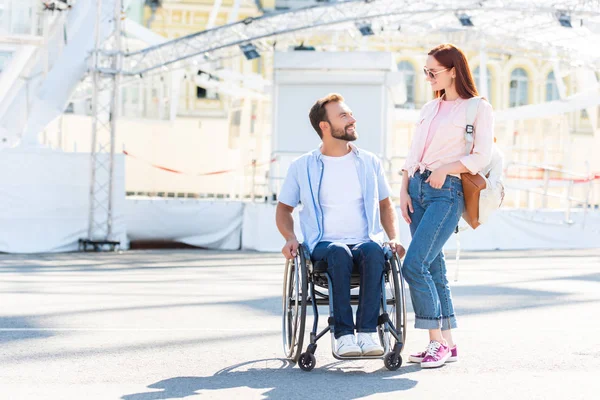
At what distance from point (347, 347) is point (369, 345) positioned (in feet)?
0.34

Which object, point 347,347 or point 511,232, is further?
point 511,232

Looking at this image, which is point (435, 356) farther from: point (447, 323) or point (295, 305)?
point (295, 305)

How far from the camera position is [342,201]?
592 cm

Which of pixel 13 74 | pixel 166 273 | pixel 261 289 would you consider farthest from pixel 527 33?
pixel 261 289

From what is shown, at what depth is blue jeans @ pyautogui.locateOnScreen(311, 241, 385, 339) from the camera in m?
5.49

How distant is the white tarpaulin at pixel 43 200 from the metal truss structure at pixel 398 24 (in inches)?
80.0

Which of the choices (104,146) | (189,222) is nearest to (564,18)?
(189,222)

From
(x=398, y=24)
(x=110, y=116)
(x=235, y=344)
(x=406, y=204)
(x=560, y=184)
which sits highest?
(x=398, y=24)

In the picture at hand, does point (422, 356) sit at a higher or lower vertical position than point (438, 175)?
lower

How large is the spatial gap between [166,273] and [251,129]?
22956 mm

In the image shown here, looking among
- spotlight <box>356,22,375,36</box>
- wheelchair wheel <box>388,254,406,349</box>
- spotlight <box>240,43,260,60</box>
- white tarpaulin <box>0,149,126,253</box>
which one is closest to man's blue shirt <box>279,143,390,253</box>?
wheelchair wheel <box>388,254,406,349</box>

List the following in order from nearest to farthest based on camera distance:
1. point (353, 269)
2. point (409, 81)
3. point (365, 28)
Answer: point (353, 269), point (365, 28), point (409, 81)

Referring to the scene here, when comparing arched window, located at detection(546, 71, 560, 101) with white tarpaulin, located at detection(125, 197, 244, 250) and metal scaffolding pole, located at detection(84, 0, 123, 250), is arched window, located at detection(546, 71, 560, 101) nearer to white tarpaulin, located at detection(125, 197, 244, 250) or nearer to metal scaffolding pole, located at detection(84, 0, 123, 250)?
white tarpaulin, located at detection(125, 197, 244, 250)

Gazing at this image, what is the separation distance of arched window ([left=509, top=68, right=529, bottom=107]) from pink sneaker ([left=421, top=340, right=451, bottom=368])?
158 ft
